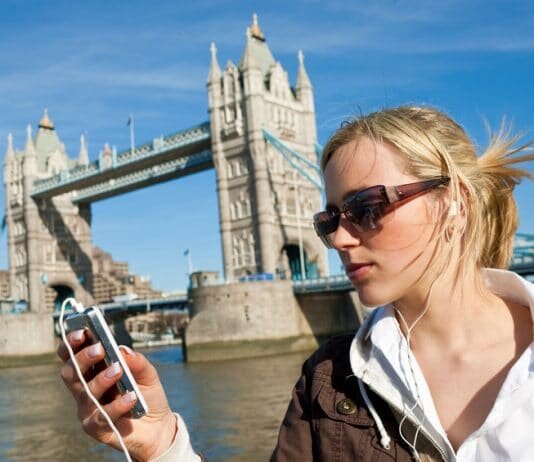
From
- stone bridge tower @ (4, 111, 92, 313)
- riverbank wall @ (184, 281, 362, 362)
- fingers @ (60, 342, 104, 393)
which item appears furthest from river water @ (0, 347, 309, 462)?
stone bridge tower @ (4, 111, 92, 313)

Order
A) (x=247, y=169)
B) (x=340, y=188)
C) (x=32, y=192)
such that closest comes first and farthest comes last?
(x=340, y=188) → (x=247, y=169) → (x=32, y=192)

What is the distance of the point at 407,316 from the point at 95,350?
670 mm

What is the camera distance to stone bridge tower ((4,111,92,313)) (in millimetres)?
45031

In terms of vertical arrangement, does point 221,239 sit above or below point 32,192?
below

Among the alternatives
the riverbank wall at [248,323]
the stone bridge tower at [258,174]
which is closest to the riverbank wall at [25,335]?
the stone bridge tower at [258,174]

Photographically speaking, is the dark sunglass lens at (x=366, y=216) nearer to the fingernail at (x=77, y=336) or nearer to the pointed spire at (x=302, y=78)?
the fingernail at (x=77, y=336)

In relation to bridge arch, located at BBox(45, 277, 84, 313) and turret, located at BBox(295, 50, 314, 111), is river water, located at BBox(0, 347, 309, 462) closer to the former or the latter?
turret, located at BBox(295, 50, 314, 111)

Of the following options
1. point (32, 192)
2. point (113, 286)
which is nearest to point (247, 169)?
point (32, 192)

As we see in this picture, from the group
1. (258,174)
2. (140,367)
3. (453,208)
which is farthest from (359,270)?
(258,174)

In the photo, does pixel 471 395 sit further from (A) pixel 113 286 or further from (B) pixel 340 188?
(A) pixel 113 286

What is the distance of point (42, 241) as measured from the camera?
4553 centimetres

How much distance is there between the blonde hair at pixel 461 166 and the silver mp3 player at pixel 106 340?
628 mm

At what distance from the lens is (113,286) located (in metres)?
58.0

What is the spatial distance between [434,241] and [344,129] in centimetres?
31
